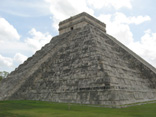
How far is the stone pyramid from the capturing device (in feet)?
27.5

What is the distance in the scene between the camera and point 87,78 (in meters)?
9.28

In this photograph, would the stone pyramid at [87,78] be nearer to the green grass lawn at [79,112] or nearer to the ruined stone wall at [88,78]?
the ruined stone wall at [88,78]

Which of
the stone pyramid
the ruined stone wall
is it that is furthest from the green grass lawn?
the ruined stone wall

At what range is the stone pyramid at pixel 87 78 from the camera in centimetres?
839

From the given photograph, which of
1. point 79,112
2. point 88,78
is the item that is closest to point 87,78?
point 88,78

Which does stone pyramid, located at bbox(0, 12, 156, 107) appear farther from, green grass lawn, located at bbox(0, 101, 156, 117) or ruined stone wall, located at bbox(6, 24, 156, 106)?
green grass lawn, located at bbox(0, 101, 156, 117)

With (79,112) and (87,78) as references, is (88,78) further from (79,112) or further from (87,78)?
(79,112)

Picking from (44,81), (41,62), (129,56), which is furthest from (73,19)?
(44,81)

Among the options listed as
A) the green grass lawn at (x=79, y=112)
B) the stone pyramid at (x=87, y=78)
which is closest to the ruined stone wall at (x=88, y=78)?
the stone pyramid at (x=87, y=78)

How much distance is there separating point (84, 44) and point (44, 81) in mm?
4216

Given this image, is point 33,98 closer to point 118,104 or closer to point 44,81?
point 44,81

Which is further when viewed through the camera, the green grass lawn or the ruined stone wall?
the ruined stone wall

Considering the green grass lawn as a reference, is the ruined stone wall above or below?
above

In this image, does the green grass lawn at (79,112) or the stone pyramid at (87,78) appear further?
the stone pyramid at (87,78)
